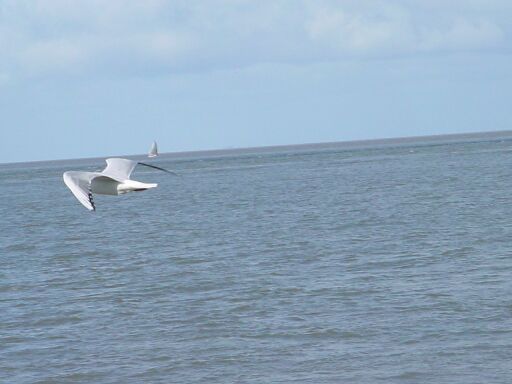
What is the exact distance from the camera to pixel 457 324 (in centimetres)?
2023

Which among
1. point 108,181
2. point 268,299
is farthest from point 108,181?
point 268,299

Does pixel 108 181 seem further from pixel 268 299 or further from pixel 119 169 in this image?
pixel 268 299

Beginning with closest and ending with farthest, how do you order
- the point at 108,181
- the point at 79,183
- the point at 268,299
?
the point at 79,183 → the point at 108,181 → the point at 268,299

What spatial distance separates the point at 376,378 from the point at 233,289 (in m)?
9.18

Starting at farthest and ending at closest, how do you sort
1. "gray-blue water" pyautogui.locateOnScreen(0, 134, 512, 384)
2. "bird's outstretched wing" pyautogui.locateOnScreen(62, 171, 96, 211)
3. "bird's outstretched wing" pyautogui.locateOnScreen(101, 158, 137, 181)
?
"bird's outstretched wing" pyautogui.locateOnScreen(101, 158, 137, 181) → "gray-blue water" pyautogui.locateOnScreen(0, 134, 512, 384) → "bird's outstretched wing" pyautogui.locateOnScreen(62, 171, 96, 211)

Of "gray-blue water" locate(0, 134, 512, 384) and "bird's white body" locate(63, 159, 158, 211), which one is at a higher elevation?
"bird's white body" locate(63, 159, 158, 211)

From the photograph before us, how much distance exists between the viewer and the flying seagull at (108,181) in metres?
18.3

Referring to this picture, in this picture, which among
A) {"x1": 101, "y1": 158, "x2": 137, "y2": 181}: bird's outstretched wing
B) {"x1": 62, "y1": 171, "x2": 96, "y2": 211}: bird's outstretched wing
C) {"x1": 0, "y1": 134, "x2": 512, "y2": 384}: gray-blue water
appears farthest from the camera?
{"x1": 101, "y1": 158, "x2": 137, "y2": 181}: bird's outstretched wing

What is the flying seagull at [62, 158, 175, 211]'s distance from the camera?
18.3 m

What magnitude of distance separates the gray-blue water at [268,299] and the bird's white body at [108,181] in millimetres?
2745

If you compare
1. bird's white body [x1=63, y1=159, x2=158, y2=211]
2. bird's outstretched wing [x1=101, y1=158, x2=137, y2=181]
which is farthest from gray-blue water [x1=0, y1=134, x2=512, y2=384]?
bird's outstretched wing [x1=101, y1=158, x2=137, y2=181]

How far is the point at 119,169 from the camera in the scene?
21.5m

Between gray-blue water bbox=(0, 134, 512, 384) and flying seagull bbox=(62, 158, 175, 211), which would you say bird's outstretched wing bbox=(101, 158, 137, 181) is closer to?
flying seagull bbox=(62, 158, 175, 211)

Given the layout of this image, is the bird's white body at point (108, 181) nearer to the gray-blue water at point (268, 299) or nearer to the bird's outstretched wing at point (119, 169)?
the bird's outstretched wing at point (119, 169)
